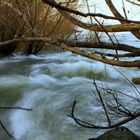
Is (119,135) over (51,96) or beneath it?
over

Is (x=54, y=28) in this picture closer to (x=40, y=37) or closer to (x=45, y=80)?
(x=45, y=80)

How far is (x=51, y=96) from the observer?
5.09 metres

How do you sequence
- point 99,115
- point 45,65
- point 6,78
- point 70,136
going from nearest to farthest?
point 70,136 → point 99,115 → point 6,78 → point 45,65

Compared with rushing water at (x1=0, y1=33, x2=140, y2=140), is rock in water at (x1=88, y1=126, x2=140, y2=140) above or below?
above

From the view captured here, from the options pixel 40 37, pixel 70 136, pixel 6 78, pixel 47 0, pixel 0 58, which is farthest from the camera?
pixel 0 58

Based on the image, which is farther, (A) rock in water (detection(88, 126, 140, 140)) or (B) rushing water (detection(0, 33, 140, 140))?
(B) rushing water (detection(0, 33, 140, 140))

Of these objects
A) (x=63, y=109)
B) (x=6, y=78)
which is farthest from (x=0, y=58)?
(x=63, y=109)

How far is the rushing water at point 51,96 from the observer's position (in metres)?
3.90

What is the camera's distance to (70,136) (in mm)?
3725

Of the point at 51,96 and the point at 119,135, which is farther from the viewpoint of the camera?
the point at 51,96

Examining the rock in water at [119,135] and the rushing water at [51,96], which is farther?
the rushing water at [51,96]

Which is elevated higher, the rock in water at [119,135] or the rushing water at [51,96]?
the rock in water at [119,135]

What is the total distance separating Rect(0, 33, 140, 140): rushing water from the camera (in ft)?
12.8

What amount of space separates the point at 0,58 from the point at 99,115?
4.89 m
